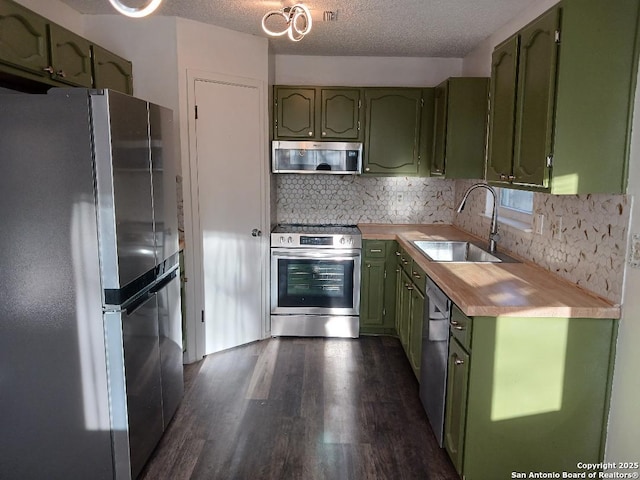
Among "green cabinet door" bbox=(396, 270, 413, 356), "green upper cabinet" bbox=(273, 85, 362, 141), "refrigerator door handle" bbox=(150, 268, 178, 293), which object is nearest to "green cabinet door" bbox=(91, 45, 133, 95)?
"refrigerator door handle" bbox=(150, 268, 178, 293)

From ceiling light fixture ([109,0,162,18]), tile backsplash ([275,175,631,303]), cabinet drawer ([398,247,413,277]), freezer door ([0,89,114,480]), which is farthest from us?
cabinet drawer ([398,247,413,277])

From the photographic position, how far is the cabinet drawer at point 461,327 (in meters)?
2.01

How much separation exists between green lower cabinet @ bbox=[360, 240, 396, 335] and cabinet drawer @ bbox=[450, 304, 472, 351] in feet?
5.61

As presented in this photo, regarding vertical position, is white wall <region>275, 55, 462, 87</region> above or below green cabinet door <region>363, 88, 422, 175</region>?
above

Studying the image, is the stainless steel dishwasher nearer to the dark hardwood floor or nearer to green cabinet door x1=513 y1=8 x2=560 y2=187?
the dark hardwood floor

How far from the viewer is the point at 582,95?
1.90m

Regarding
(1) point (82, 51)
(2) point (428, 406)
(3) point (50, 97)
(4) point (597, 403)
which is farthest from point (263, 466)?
(1) point (82, 51)

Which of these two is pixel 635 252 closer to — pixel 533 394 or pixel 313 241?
pixel 533 394

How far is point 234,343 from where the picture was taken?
381cm

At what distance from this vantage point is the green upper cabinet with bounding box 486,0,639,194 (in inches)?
72.9

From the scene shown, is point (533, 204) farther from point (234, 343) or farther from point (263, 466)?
point (234, 343)

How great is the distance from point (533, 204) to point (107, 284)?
237 centimetres

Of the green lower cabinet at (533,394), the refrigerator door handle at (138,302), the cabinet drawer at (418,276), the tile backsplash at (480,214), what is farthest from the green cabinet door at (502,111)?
the refrigerator door handle at (138,302)

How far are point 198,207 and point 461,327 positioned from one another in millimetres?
2177
